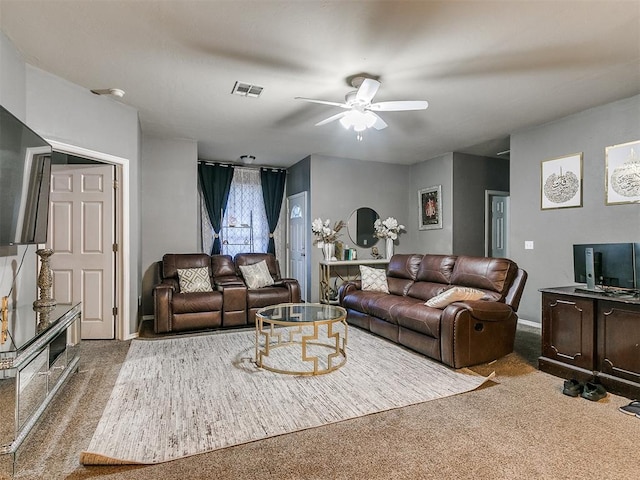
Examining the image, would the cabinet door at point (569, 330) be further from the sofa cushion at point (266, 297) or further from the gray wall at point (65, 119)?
the gray wall at point (65, 119)

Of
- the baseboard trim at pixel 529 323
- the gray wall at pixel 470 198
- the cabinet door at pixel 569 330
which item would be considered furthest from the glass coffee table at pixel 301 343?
the gray wall at pixel 470 198

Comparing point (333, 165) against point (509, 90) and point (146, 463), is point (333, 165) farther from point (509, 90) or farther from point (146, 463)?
point (146, 463)

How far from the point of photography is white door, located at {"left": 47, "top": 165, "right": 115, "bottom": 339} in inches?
154

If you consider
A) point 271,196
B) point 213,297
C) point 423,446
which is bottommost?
point 423,446

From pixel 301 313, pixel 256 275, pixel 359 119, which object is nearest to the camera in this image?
pixel 359 119

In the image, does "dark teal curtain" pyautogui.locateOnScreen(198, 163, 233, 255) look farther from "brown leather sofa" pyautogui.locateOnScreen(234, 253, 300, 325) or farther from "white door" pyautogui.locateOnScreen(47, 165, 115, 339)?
"white door" pyautogui.locateOnScreen(47, 165, 115, 339)

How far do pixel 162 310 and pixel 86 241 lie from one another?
1.17 meters

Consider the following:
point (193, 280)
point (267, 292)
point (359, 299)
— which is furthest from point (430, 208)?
point (193, 280)

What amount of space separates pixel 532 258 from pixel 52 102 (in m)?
5.67

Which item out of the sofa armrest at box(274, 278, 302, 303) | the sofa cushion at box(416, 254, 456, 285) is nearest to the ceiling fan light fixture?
the sofa cushion at box(416, 254, 456, 285)

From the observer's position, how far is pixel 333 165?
20.3 feet

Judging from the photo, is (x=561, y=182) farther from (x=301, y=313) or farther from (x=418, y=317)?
(x=301, y=313)

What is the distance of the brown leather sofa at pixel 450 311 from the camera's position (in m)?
3.08

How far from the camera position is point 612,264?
2795 mm
